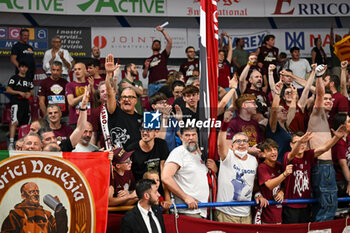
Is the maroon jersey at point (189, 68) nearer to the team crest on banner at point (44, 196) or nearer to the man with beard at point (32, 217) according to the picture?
the team crest on banner at point (44, 196)

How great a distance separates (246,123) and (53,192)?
304 centimetres

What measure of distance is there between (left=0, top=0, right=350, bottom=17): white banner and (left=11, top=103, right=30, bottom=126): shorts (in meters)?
3.94

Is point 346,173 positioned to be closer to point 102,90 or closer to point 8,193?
point 102,90

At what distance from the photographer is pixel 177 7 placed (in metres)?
14.3

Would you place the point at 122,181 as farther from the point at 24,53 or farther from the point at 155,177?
the point at 24,53

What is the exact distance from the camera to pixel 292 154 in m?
6.67

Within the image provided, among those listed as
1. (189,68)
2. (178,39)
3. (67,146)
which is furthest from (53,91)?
(178,39)

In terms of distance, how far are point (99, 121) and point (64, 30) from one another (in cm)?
726

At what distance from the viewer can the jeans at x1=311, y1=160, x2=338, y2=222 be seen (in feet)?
21.9

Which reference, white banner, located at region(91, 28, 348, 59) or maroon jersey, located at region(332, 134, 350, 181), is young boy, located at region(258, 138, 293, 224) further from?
white banner, located at region(91, 28, 348, 59)

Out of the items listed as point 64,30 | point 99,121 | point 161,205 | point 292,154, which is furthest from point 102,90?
point 64,30

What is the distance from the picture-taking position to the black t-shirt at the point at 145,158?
6461 millimetres

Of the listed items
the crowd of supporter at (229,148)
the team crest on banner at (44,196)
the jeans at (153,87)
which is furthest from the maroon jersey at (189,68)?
the team crest on banner at (44,196)

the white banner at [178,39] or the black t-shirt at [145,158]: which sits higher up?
the white banner at [178,39]
